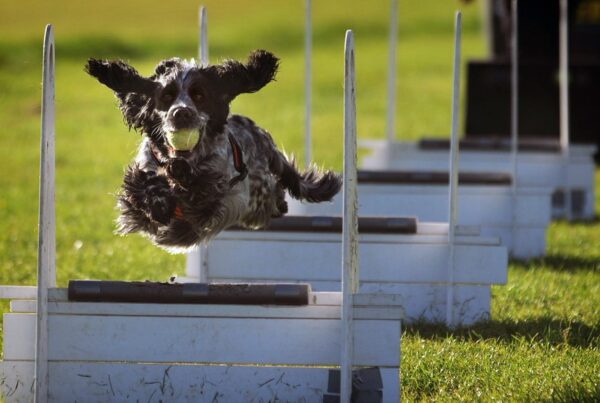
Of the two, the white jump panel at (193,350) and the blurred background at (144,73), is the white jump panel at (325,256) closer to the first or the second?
the blurred background at (144,73)

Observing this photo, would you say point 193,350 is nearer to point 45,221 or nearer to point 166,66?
point 45,221

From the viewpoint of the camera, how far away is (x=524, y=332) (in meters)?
5.33

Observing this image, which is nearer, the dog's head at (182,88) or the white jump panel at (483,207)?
the dog's head at (182,88)

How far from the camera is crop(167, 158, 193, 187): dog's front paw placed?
13.7 feet

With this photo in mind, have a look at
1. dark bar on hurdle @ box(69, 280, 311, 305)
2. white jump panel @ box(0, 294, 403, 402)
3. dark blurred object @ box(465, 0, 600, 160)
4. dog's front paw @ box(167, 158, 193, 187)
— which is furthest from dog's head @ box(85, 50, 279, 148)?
dark blurred object @ box(465, 0, 600, 160)

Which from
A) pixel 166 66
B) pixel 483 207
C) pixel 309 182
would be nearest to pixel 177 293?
pixel 166 66

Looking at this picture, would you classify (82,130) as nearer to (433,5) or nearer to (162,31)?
(162,31)

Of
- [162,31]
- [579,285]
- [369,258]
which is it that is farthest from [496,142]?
[162,31]

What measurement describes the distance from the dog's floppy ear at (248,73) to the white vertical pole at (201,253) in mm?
611

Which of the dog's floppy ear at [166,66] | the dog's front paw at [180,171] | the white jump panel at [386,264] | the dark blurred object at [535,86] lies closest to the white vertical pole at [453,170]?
the white jump panel at [386,264]

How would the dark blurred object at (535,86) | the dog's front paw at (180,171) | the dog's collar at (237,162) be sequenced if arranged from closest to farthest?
the dog's front paw at (180,171), the dog's collar at (237,162), the dark blurred object at (535,86)

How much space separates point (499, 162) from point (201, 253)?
4622 millimetres

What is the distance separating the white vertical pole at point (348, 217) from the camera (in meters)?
3.72

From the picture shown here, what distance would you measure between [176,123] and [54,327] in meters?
0.74
